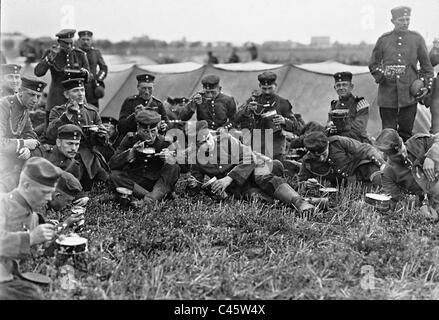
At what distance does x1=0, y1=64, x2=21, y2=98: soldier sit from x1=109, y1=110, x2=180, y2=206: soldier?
4.77ft

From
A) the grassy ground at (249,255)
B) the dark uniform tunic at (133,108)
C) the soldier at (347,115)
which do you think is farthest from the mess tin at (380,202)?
the dark uniform tunic at (133,108)

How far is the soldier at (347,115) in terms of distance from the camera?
6609 millimetres

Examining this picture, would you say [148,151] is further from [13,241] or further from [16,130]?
[13,241]

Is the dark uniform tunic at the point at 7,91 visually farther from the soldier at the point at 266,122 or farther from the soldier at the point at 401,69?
→ the soldier at the point at 401,69

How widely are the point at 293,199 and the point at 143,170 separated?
160 centimetres

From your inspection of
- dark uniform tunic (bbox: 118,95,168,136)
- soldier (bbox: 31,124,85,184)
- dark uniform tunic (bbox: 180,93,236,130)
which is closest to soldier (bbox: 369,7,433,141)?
dark uniform tunic (bbox: 180,93,236,130)

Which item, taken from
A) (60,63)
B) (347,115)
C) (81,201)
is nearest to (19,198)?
(81,201)

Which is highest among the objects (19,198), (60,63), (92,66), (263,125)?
(60,63)

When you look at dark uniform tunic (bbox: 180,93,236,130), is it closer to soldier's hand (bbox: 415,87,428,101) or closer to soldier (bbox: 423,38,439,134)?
soldier's hand (bbox: 415,87,428,101)

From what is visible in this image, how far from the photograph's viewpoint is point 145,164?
5.88 metres

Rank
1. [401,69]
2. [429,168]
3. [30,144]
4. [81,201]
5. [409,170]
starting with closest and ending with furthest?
1. [429,168]
2. [81,201]
3. [409,170]
4. [30,144]
5. [401,69]

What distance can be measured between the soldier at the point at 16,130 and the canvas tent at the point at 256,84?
442cm

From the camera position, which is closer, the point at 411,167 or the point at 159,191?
the point at 411,167

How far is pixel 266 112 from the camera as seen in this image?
22.7ft
